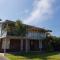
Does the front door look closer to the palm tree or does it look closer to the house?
the house

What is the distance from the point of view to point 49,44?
4838 centimetres

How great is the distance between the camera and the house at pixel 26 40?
42469 millimetres

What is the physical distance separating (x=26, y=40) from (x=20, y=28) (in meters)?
4.61

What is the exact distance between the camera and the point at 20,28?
138 feet

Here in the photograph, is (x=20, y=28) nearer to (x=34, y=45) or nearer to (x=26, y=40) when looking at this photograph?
(x=26, y=40)

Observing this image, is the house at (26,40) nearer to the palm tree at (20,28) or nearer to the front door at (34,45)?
the front door at (34,45)

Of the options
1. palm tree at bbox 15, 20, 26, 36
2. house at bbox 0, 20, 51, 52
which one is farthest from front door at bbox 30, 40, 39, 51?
palm tree at bbox 15, 20, 26, 36

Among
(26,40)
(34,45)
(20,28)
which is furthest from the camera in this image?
(34,45)

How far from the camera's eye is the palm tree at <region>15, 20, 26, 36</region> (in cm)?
4192

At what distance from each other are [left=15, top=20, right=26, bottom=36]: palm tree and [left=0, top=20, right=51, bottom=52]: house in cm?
98

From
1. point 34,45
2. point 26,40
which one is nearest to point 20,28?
point 26,40

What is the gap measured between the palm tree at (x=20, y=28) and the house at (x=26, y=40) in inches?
38.7

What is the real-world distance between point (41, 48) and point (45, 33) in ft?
11.6

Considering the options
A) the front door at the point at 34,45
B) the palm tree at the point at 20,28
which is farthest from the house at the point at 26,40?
the palm tree at the point at 20,28
